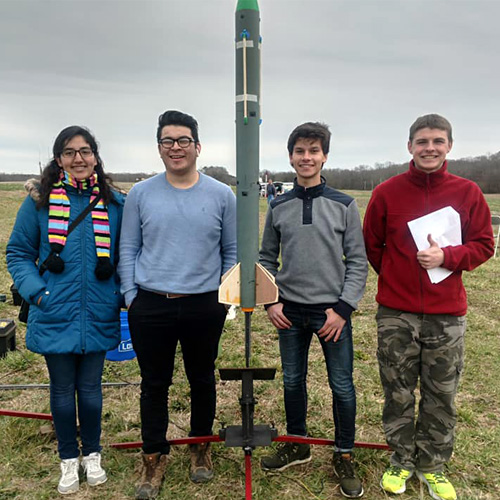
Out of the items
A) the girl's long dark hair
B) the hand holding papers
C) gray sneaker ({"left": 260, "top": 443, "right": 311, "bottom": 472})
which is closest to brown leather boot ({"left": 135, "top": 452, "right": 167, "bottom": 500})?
gray sneaker ({"left": 260, "top": 443, "right": 311, "bottom": 472})

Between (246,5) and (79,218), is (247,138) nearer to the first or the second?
(246,5)

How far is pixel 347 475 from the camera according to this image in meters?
3.21

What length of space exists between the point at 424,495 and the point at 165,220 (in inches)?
101

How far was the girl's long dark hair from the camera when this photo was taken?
296cm

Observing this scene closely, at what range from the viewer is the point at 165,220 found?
2934mm

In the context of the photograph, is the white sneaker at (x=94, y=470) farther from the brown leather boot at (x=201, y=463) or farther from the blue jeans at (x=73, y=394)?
the brown leather boot at (x=201, y=463)

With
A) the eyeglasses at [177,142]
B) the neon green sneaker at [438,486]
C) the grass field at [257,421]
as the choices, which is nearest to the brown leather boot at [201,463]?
the grass field at [257,421]

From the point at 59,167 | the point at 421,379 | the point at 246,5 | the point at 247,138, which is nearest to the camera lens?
the point at 246,5

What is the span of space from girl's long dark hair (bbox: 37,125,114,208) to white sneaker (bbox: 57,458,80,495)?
1805mm

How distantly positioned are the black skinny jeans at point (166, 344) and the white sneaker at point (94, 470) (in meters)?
0.36

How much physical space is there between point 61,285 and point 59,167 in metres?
0.78

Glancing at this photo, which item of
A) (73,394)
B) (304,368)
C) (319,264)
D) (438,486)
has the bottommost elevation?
(438,486)

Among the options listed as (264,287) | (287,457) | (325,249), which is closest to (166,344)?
(264,287)

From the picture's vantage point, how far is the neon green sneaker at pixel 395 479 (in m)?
3.17
